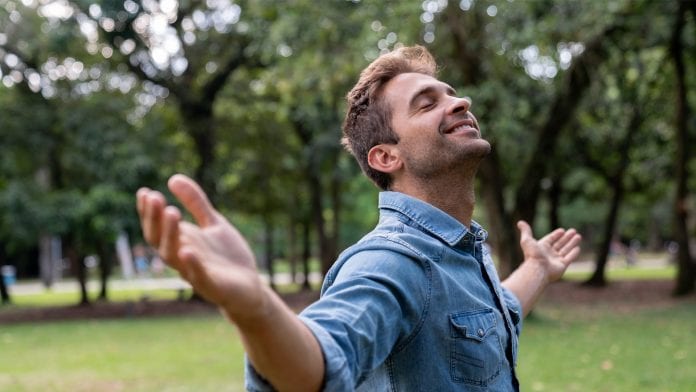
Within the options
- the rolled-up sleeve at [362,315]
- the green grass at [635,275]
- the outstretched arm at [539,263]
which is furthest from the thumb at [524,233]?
the green grass at [635,275]

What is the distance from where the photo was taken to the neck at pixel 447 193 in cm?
228

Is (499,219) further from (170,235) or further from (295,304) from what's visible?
(170,235)

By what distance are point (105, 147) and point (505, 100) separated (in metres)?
9.80

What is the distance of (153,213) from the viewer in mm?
1400

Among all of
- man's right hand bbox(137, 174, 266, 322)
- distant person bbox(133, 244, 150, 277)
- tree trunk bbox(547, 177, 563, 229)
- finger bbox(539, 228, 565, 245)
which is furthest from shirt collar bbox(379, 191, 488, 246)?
distant person bbox(133, 244, 150, 277)

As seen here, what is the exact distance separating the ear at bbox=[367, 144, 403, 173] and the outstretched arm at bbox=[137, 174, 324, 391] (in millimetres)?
832

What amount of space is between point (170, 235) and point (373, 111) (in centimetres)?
109

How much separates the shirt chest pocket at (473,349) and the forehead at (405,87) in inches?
24.8

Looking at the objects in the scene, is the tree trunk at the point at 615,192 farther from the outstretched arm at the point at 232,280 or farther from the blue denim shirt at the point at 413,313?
the outstretched arm at the point at 232,280

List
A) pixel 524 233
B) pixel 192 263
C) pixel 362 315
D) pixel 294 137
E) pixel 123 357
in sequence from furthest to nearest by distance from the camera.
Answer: pixel 294 137, pixel 123 357, pixel 524 233, pixel 362 315, pixel 192 263

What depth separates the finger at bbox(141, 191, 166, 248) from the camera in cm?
139

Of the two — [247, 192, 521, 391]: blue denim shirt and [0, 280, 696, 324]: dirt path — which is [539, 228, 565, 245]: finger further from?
[0, 280, 696, 324]: dirt path

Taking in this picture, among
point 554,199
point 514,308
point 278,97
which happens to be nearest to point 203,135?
point 278,97

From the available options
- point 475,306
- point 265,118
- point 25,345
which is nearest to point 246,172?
point 265,118
